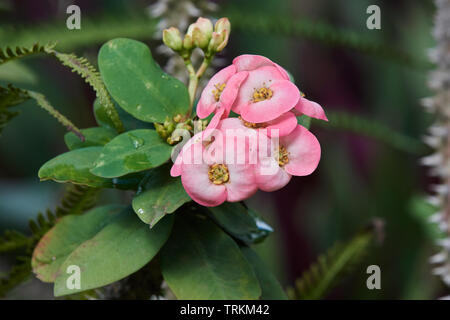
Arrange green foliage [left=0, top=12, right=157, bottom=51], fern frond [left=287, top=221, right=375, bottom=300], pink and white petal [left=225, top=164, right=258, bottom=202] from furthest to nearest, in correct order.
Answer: green foliage [left=0, top=12, right=157, bottom=51] < fern frond [left=287, top=221, right=375, bottom=300] < pink and white petal [left=225, top=164, right=258, bottom=202]

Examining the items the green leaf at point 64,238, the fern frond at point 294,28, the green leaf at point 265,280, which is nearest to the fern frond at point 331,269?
the green leaf at point 265,280

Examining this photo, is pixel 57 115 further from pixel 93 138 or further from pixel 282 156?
pixel 282 156

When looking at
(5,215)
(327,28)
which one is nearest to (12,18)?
(5,215)

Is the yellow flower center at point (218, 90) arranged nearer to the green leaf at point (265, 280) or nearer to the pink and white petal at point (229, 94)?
the pink and white petal at point (229, 94)

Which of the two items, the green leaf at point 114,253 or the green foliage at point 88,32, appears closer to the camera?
the green leaf at point 114,253

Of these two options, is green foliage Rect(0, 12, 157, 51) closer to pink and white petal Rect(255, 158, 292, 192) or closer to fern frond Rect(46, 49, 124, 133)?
fern frond Rect(46, 49, 124, 133)

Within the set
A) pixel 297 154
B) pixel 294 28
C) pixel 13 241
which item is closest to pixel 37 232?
pixel 13 241

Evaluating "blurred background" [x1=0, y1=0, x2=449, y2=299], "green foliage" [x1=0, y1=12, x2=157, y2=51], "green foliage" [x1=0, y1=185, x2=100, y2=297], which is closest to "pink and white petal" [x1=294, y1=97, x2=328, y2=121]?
"green foliage" [x1=0, y1=185, x2=100, y2=297]
